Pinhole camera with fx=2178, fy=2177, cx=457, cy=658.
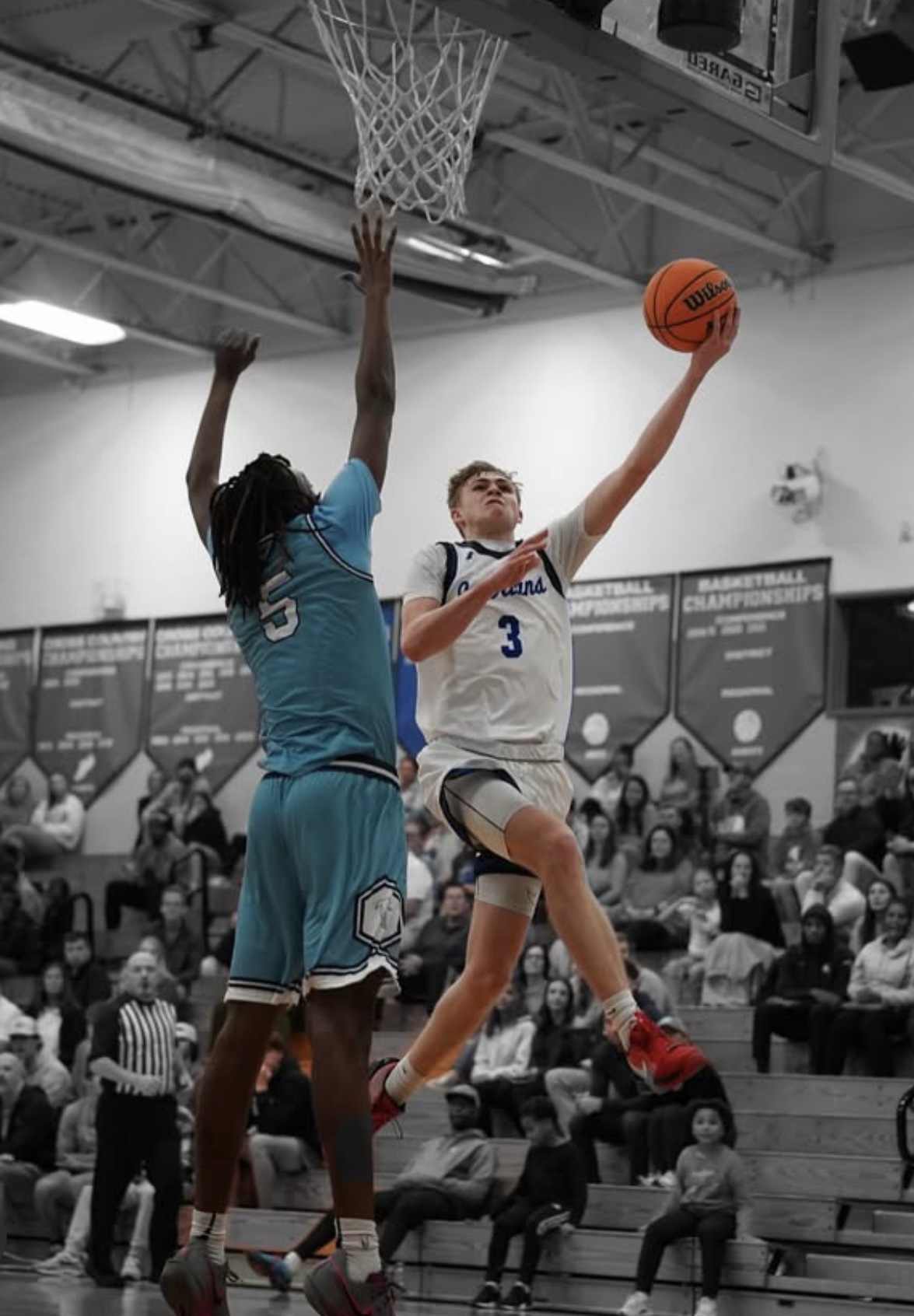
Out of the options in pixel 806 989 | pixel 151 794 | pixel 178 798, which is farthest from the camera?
pixel 151 794

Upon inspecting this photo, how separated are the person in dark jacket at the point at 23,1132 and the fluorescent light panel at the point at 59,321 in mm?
8782

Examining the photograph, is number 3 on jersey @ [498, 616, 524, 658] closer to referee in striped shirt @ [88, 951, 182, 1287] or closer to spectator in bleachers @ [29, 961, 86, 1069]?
referee in striped shirt @ [88, 951, 182, 1287]

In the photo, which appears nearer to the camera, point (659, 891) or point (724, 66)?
point (724, 66)

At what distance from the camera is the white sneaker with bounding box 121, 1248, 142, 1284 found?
14617 millimetres

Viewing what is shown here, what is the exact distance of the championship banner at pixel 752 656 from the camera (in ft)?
71.5

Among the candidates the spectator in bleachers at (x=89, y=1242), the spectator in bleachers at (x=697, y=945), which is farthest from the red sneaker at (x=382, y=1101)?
the spectator in bleachers at (x=697, y=945)

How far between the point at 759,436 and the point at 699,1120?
10.1 metres

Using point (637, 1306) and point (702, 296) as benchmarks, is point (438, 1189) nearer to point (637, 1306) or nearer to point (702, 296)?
point (637, 1306)

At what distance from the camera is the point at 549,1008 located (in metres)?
16.5

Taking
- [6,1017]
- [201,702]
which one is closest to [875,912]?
[6,1017]

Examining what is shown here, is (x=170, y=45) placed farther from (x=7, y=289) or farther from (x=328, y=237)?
(x=7, y=289)

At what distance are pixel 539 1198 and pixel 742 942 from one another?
12.5 ft

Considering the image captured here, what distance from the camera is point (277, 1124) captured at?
54.4 feet

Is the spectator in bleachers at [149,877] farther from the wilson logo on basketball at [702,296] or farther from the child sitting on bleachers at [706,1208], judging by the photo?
the wilson logo on basketball at [702,296]
